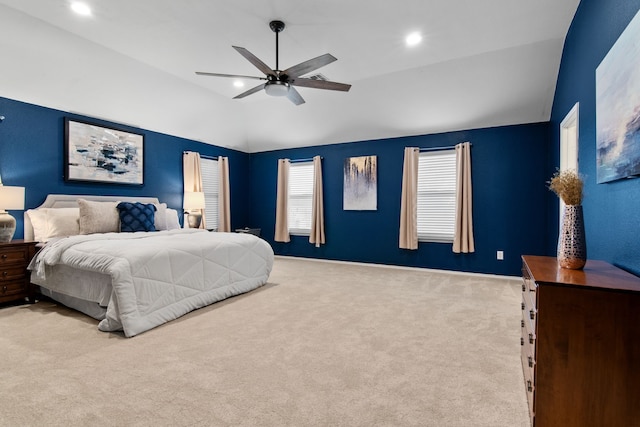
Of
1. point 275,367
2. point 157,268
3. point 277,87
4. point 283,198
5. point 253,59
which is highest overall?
point 253,59

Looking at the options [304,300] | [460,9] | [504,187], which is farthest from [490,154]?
[304,300]

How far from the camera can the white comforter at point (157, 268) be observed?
2684mm

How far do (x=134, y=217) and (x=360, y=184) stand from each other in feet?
12.2

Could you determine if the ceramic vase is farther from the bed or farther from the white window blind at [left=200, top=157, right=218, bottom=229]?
the white window blind at [left=200, top=157, right=218, bottom=229]

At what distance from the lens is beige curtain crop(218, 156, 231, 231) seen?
6535 millimetres

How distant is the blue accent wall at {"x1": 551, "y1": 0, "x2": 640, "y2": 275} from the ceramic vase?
0.23m

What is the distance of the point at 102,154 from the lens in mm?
4625

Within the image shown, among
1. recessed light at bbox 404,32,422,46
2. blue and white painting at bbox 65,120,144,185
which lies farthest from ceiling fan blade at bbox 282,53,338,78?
blue and white painting at bbox 65,120,144,185

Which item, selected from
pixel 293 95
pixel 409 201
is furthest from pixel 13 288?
pixel 409 201

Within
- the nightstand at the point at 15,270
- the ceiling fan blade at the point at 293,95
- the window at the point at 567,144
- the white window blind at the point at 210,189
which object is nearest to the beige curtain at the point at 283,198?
the white window blind at the point at 210,189

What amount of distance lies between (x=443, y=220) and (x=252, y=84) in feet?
12.3

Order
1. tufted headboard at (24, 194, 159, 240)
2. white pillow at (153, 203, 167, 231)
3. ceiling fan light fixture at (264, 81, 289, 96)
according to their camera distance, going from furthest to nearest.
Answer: white pillow at (153, 203, 167, 231)
tufted headboard at (24, 194, 159, 240)
ceiling fan light fixture at (264, 81, 289, 96)

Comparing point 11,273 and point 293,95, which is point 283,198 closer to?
point 293,95

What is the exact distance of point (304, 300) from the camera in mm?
3738
